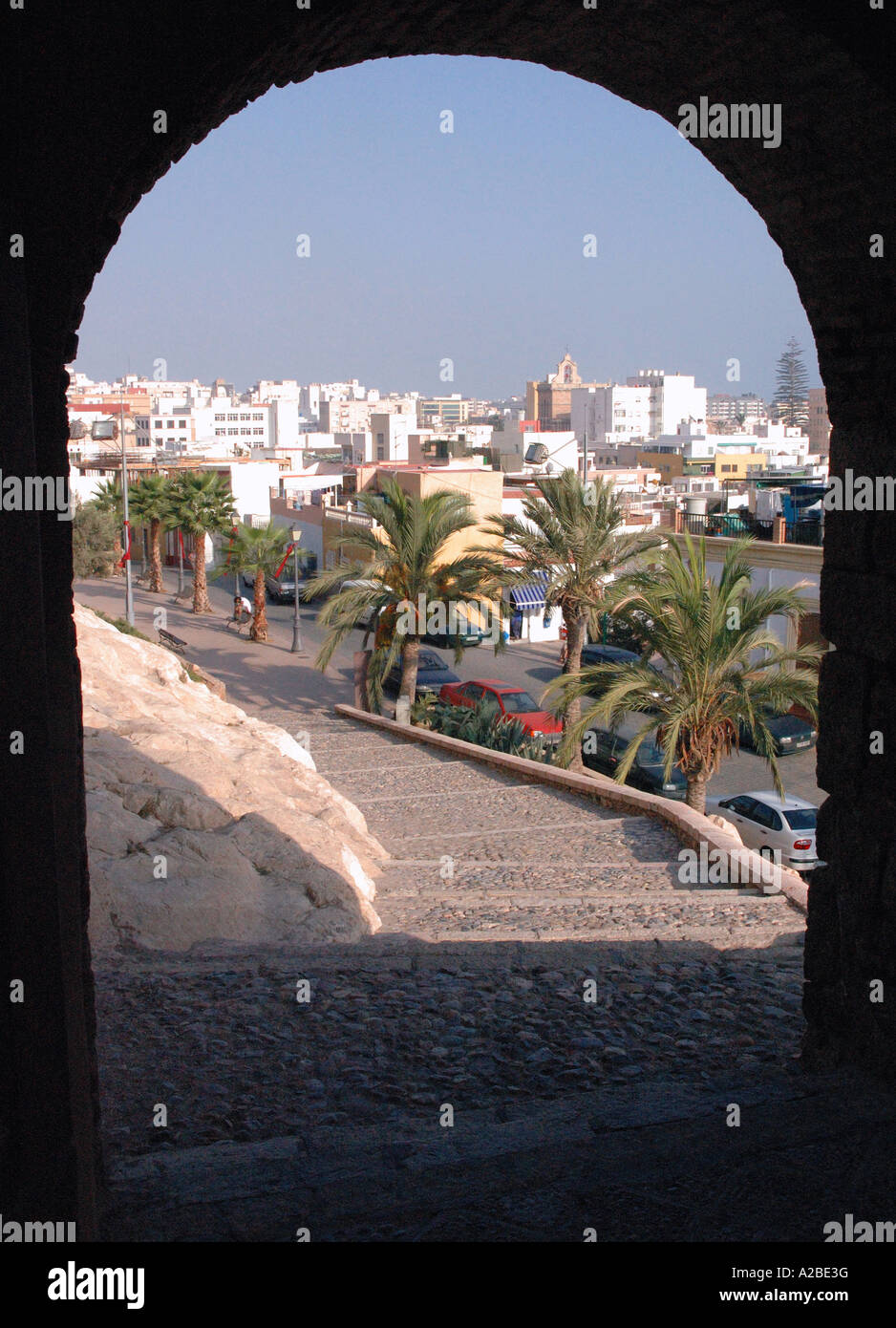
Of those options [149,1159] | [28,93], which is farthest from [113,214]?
[149,1159]

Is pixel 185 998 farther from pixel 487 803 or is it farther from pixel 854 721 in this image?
pixel 487 803

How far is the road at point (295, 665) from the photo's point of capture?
61.1 ft

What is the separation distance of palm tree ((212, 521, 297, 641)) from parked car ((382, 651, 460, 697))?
740 cm

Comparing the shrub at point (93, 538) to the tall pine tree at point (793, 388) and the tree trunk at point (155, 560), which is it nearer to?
the tree trunk at point (155, 560)

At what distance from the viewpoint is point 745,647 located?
446 inches

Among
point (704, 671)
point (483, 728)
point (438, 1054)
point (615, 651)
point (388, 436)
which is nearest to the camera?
point (438, 1054)

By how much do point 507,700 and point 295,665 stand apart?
8889 mm

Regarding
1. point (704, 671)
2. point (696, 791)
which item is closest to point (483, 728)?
point (696, 791)

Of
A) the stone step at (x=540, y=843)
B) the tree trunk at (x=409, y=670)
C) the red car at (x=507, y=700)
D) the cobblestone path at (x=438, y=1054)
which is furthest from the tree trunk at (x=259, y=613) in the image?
the cobblestone path at (x=438, y=1054)

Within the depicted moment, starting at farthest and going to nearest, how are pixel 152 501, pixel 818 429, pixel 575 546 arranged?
1. pixel 818 429
2. pixel 152 501
3. pixel 575 546

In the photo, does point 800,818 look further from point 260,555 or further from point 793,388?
point 793,388

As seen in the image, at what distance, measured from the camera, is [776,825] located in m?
12.4

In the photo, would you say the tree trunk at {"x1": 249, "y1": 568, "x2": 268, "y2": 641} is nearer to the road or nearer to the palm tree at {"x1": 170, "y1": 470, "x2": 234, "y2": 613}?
the road

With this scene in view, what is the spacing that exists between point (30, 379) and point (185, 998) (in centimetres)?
335
